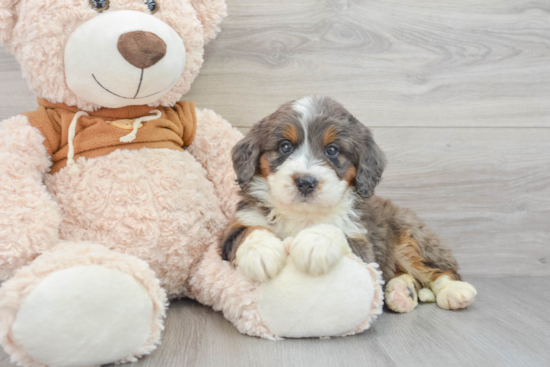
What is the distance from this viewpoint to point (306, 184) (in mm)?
1641

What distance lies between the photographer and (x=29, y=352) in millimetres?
1212

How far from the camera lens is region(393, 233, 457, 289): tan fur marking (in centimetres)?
215

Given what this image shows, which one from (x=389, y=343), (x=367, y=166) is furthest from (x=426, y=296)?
(x=367, y=166)

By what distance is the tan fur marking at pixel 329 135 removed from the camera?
177cm

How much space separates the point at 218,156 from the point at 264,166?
39 centimetres

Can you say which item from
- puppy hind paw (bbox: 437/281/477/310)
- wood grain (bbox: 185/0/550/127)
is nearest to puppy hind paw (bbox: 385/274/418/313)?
puppy hind paw (bbox: 437/281/477/310)

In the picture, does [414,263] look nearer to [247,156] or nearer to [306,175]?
[306,175]

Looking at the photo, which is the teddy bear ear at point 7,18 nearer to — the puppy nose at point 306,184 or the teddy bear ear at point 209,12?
the teddy bear ear at point 209,12

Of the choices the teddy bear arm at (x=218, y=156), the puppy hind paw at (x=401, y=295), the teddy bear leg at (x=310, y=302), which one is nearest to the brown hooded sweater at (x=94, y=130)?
the teddy bear arm at (x=218, y=156)

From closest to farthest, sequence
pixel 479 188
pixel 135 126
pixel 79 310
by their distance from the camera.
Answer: pixel 79 310 → pixel 135 126 → pixel 479 188

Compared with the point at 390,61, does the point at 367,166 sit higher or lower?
lower

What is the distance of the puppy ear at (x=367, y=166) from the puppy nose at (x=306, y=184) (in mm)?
298

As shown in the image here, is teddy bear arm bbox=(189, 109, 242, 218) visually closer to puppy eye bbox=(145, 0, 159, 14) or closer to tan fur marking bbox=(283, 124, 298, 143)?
tan fur marking bbox=(283, 124, 298, 143)

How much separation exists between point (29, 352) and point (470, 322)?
1660 millimetres
